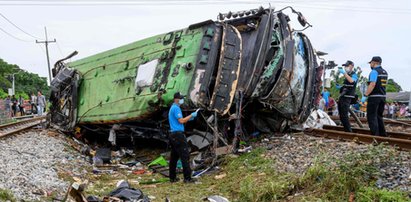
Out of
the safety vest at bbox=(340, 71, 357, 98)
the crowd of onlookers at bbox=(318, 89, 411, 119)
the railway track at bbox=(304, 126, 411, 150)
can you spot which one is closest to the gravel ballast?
the railway track at bbox=(304, 126, 411, 150)

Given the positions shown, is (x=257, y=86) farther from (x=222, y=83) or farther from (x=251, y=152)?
(x=251, y=152)

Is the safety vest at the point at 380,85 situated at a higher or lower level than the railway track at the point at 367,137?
higher

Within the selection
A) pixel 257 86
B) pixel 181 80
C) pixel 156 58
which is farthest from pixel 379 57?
pixel 156 58

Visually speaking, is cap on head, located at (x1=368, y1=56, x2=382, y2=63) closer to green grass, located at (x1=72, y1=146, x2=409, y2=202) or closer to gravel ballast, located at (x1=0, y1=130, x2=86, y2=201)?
green grass, located at (x1=72, y1=146, x2=409, y2=202)

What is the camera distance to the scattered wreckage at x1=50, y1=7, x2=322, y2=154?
25.2ft

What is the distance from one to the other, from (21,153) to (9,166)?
1541mm

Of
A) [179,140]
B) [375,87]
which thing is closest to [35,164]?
[179,140]

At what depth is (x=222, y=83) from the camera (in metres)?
7.64

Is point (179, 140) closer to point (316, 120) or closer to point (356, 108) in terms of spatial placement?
point (316, 120)

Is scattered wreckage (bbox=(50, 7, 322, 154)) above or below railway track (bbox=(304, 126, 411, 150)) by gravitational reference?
above

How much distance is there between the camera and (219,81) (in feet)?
24.9

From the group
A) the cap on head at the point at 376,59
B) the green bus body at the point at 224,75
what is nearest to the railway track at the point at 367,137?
the green bus body at the point at 224,75

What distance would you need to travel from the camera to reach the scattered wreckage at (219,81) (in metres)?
7.68

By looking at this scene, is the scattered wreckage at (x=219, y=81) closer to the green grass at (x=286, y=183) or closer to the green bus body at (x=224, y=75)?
the green bus body at (x=224, y=75)
